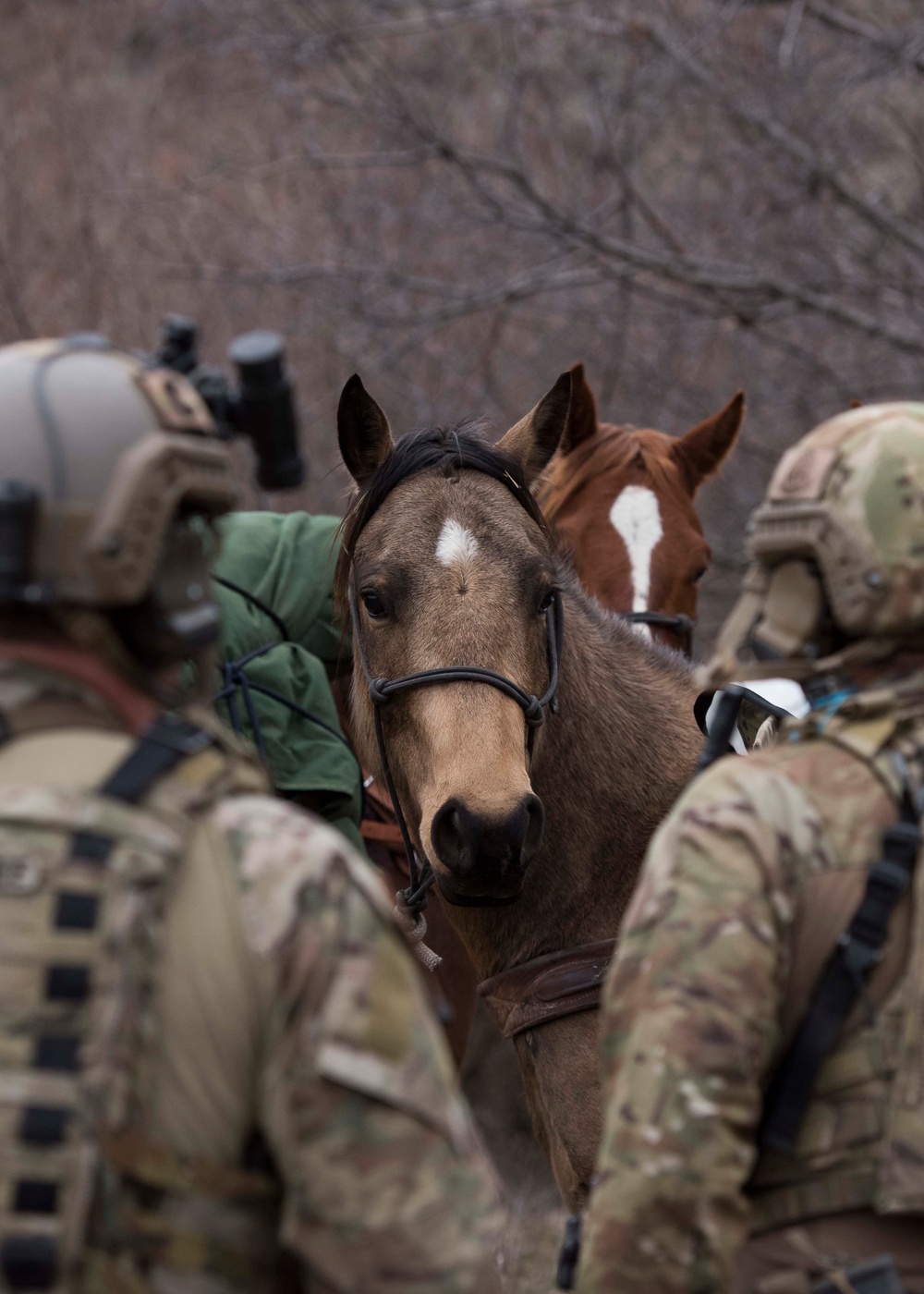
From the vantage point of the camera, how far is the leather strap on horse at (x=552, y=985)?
12.3ft

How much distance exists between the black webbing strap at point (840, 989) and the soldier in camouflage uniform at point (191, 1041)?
44cm

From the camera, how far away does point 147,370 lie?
211 centimetres

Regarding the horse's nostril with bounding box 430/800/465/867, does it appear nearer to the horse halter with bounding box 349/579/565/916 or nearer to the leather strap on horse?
the horse halter with bounding box 349/579/565/916

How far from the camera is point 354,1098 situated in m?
1.79

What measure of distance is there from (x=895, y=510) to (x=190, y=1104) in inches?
51.6

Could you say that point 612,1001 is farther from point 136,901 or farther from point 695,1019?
point 136,901

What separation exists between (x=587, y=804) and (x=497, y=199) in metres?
5.67

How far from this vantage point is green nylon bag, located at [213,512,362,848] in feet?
14.2

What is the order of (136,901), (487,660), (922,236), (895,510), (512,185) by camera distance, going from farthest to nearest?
(512,185) < (922,236) < (487,660) < (895,510) < (136,901)

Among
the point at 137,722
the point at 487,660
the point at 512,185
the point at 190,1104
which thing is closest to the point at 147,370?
the point at 137,722

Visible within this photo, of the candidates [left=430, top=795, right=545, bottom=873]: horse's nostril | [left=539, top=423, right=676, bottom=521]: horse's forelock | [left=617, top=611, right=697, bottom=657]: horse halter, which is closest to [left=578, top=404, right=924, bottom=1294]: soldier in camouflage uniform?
[left=430, top=795, right=545, bottom=873]: horse's nostril

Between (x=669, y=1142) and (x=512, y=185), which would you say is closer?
(x=669, y=1142)

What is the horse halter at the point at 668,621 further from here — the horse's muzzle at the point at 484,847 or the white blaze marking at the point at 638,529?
the horse's muzzle at the point at 484,847

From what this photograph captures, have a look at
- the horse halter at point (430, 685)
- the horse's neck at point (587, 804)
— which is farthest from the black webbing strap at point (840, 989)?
the horse's neck at point (587, 804)
